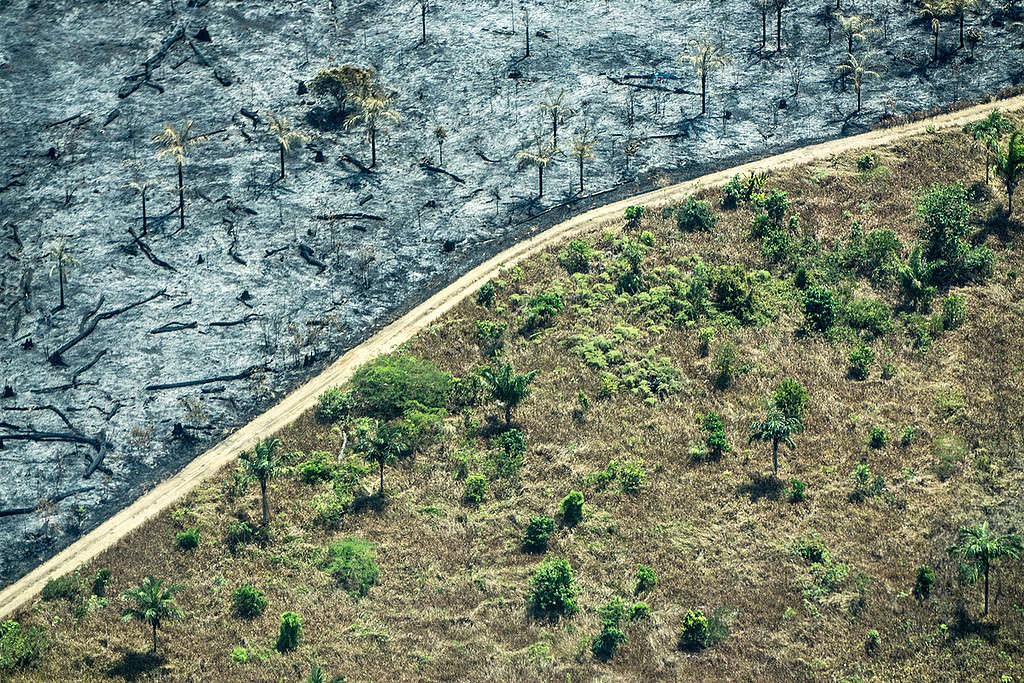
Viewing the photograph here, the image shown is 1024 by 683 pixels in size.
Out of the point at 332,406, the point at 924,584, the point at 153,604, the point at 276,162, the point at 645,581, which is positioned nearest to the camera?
the point at 153,604

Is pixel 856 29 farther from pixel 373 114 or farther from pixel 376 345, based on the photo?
pixel 376 345

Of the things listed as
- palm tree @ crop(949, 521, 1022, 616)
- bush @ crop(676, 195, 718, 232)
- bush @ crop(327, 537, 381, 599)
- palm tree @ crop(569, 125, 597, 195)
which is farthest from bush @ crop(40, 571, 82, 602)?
bush @ crop(676, 195, 718, 232)

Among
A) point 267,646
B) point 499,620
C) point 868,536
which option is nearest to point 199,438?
point 267,646

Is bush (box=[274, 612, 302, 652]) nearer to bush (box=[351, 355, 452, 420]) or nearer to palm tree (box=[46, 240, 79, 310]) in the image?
bush (box=[351, 355, 452, 420])

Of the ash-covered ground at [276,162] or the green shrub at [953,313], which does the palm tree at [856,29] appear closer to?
the ash-covered ground at [276,162]

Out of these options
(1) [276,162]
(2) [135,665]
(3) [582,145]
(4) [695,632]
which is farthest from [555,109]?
(2) [135,665]
